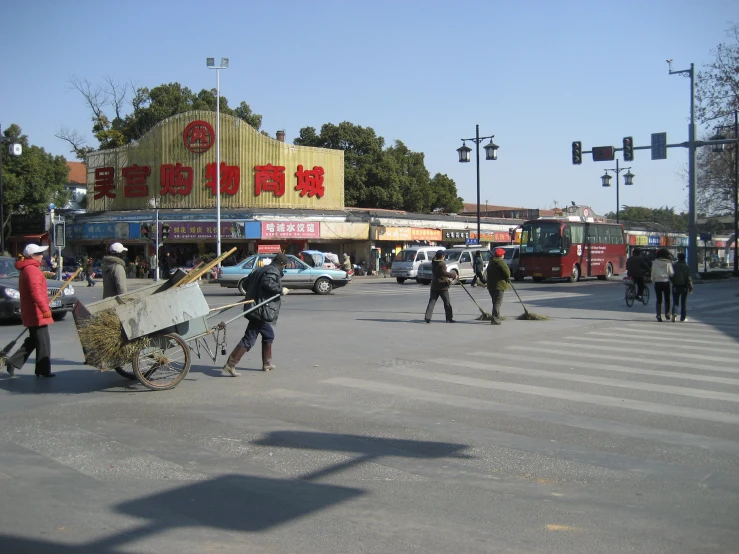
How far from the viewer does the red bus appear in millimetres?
35812

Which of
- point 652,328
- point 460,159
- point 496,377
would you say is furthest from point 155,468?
point 460,159

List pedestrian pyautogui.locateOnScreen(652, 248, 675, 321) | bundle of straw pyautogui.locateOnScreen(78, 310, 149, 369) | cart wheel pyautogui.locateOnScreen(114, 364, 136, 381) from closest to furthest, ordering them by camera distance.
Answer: bundle of straw pyautogui.locateOnScreen(78, 310, 149, 369) → cart wheel pyautogui.locateOnScreen(114, 364, 136, 381) → pedestrian pyautogui.locateOnScreen(652, 248, 675, 321)

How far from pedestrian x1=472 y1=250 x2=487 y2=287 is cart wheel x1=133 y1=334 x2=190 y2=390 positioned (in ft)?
77.9

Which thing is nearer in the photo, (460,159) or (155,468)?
(155,468)

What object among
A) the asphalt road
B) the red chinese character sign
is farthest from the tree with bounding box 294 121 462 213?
the asphalt road

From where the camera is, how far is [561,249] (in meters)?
35.6

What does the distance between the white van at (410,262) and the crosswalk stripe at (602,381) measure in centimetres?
2584

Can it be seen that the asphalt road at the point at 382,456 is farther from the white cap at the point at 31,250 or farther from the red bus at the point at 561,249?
the red bus at the point at 561,249

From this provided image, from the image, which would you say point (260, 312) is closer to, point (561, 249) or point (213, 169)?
point (561, 249)

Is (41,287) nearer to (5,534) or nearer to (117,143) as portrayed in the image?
(5,534)

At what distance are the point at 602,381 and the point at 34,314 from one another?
24.7 ft

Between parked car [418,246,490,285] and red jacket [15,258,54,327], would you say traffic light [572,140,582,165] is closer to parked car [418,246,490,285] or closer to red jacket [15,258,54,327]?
parked car [418,246,490,285]

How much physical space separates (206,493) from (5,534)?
129 cm

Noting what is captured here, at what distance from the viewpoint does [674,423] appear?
715cm
